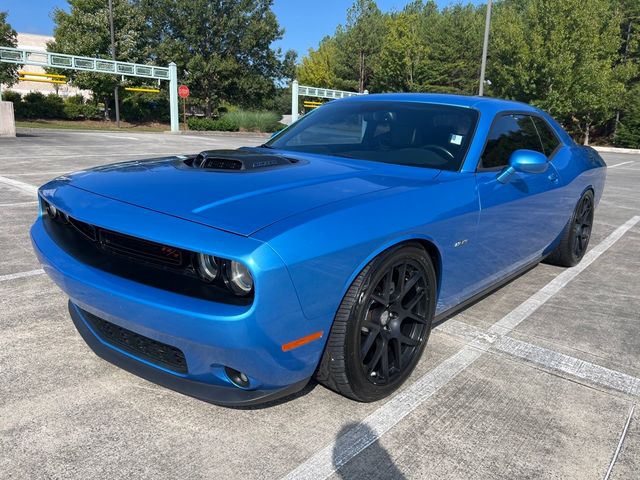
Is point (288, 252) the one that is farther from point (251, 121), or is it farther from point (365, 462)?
point (251, 121)

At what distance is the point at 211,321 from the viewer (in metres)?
1.76

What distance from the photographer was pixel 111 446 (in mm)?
2002

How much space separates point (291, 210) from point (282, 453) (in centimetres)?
92

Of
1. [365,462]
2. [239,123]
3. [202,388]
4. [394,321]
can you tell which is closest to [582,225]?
[394,321]

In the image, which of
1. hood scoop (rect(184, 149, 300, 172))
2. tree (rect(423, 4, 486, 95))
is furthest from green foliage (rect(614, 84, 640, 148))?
hood scoop (rect(184, 149, 300, 172))

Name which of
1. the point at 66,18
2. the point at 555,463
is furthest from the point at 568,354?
the point at 66,18

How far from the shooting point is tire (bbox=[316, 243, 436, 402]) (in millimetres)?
2098

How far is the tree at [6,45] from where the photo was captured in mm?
29078

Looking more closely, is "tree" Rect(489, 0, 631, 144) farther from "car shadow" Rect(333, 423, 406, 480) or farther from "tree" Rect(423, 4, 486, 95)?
"car shadow" Rect(333, 423, 406, 480)

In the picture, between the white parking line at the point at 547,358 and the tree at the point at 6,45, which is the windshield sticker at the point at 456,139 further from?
the tree at the point at 6,45

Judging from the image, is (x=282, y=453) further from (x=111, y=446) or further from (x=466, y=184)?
(x=466, y=184)

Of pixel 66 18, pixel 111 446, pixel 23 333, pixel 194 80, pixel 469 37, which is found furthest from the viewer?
pixel 469 37

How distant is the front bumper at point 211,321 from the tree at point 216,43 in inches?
1518

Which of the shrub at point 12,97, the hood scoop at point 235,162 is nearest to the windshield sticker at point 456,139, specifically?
the hood scoop at point 235,162
